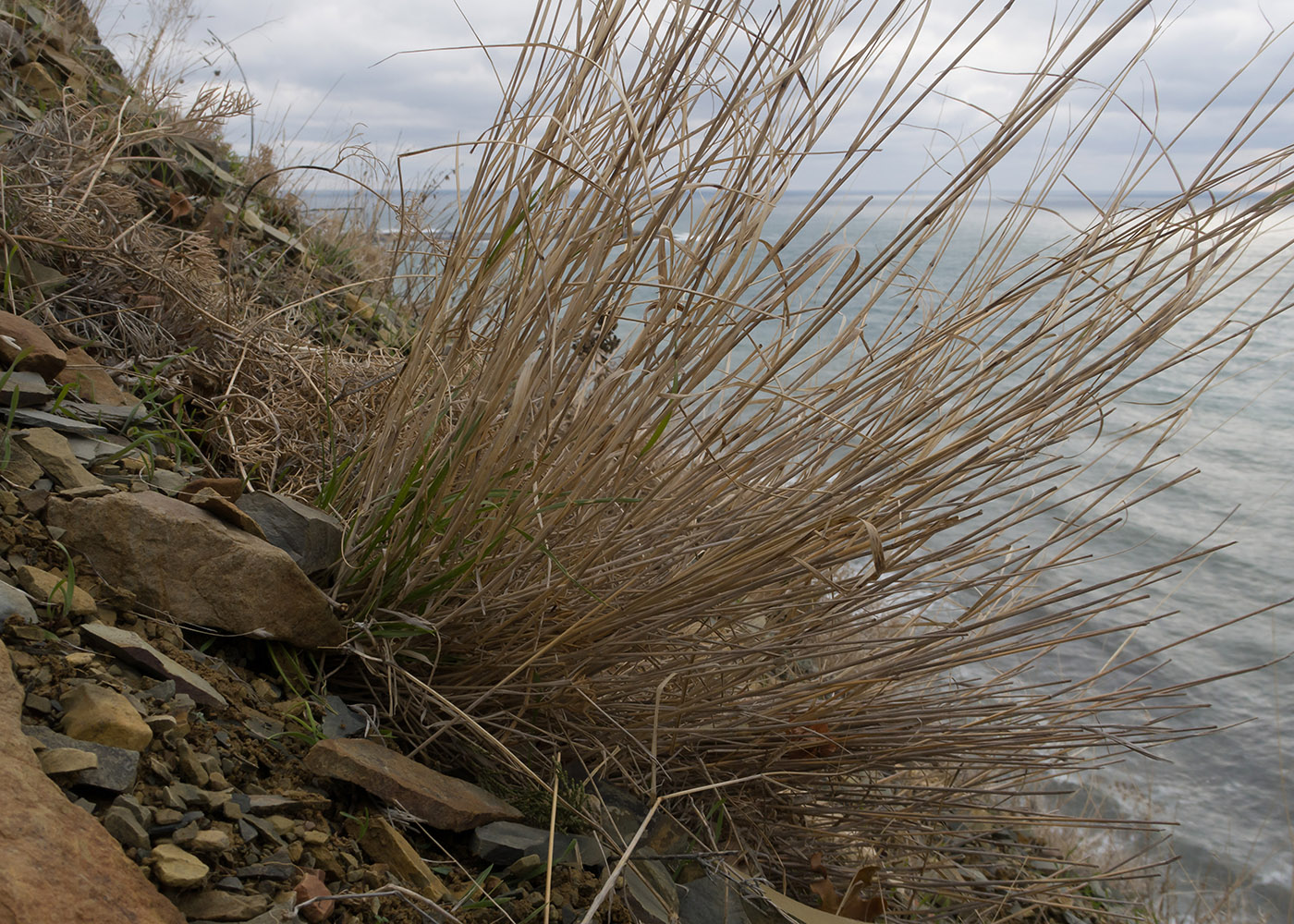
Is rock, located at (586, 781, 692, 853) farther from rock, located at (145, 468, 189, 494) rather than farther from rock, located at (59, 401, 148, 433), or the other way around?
rock, located at (59, 401, 148, 433)

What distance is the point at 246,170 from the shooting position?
362 cm

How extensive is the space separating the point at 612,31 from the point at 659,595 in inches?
30.2

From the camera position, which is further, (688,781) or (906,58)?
(688,781)

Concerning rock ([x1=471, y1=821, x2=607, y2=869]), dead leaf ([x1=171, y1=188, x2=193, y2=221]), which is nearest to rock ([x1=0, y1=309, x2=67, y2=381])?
rock ([x1=471, y1=821, x2=607, y2=869])

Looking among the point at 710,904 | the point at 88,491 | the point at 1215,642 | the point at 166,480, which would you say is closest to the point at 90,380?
the point at 166,480

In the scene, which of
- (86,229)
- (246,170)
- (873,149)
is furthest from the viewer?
(246,170)

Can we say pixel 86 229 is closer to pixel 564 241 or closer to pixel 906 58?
pixel 564 241

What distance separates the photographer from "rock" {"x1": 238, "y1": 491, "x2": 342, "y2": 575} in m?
1.38

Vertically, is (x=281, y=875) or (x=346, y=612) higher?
(x=346, y=612)

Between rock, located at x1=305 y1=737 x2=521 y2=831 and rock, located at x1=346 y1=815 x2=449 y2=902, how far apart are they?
0.04 metres

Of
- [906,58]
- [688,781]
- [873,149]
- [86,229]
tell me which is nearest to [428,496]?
[688,781]

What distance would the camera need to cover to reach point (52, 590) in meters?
1.07

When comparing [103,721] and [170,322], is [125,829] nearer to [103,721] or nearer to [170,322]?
[103,721]

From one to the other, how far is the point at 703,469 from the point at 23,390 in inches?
40.4
